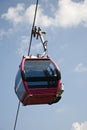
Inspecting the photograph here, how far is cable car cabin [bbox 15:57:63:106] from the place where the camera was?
2503cm

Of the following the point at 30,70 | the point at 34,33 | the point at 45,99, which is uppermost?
the point at 34,33

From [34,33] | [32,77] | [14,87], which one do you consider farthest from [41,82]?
[14,87]

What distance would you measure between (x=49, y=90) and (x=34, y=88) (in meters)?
0.85

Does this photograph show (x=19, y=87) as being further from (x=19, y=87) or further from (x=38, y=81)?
(x=38, y=81)

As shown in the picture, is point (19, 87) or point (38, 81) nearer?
point (38, 81)

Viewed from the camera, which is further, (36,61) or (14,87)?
(14,87)

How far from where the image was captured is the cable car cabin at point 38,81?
82.1 ft

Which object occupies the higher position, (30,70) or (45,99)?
(30,70)

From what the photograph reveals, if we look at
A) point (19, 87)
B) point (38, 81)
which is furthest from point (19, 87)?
point (38, 81)

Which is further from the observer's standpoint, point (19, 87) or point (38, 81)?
point (19, 87)

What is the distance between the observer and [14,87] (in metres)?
30.1

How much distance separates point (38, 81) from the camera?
2575 cm

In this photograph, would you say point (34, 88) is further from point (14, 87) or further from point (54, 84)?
point (14, 87)

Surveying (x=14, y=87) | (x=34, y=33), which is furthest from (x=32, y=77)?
(x=14, y=87)
